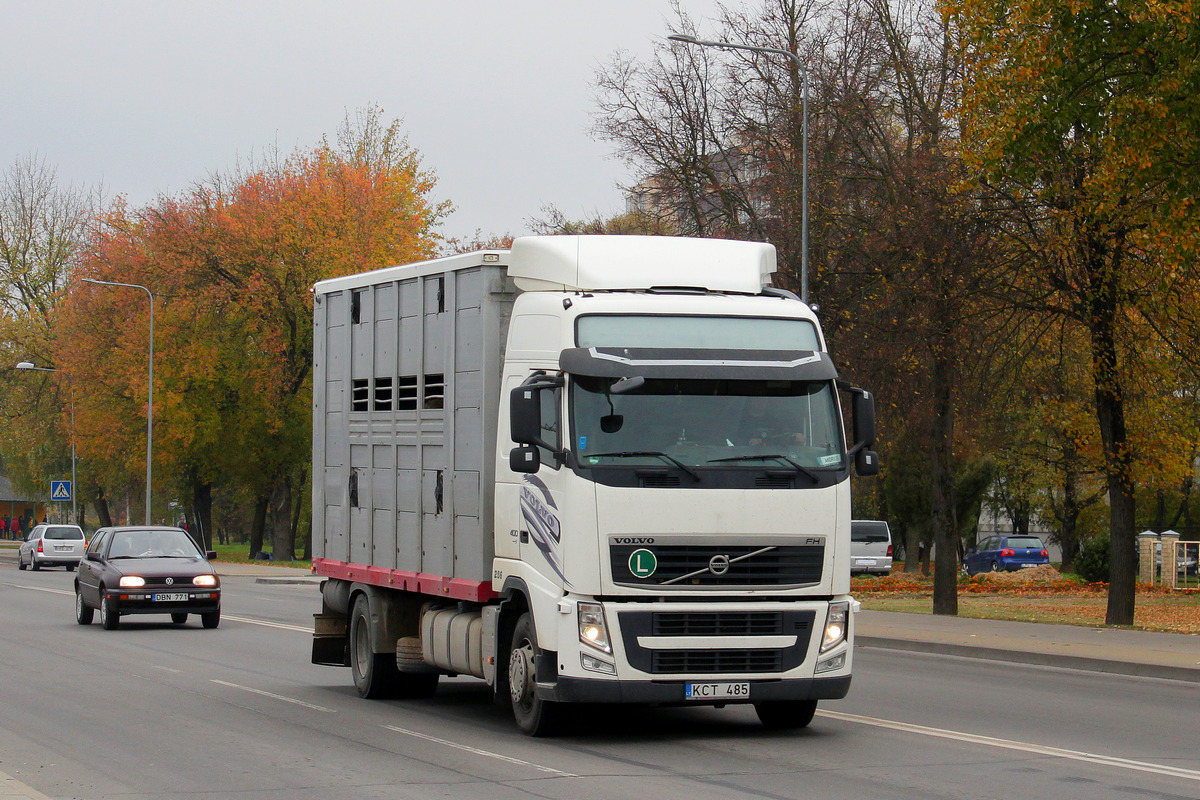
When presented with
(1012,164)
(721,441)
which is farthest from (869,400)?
(1012,164)

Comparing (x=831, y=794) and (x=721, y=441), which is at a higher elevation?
(x=721, y=441)

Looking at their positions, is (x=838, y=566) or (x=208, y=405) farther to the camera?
(x=208, y=405)

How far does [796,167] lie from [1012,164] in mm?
11795

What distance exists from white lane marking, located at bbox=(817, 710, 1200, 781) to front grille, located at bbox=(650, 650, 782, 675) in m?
1.65

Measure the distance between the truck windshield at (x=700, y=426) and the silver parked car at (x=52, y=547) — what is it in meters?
46.5

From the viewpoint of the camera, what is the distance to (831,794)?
29.2ft

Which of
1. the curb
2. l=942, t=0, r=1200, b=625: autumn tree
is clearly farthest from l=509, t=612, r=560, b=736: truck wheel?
l=942, t=0, r=1200, b=625: autumn tree

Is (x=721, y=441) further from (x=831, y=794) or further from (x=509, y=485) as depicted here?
(x=831, y=794)

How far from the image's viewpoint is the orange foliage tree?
52.4 metres

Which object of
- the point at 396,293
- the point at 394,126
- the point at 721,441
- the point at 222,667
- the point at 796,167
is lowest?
the point at 222,667

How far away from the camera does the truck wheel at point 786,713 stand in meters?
11.7

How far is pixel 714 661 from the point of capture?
1066cm

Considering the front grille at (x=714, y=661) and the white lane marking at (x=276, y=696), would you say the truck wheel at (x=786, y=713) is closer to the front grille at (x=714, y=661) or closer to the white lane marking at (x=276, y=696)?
the front grille at (x=714, y=661)

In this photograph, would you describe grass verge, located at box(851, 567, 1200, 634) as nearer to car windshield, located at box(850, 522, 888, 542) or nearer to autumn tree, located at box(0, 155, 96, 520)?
car windshield, located at box(850, 522, 888, 542)
